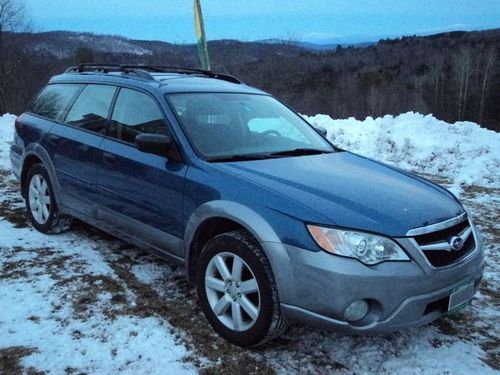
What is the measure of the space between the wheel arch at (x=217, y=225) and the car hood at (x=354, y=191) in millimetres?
157

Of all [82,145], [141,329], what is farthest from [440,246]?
[82,145]

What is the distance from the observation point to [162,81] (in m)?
4.11

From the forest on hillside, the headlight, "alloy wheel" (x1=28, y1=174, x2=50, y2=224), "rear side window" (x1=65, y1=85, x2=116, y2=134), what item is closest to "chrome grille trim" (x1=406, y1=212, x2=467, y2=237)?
the headlight

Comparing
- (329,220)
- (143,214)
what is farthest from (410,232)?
(143,214)

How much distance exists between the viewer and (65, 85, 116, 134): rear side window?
170 inches

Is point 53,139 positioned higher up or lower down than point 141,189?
higher up

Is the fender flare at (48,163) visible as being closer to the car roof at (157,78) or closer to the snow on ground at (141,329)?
the snow on ground at (141,329)

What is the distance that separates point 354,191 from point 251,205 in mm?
657

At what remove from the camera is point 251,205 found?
3.00 metres

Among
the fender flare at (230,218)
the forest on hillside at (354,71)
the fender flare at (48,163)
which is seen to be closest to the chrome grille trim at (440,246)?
the fender flare at (230,218)

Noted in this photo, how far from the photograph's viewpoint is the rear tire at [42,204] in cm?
495

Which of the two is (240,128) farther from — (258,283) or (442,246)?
(442,246)

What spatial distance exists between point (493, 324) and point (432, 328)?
0.48 meters

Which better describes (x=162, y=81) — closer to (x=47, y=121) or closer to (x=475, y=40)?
(x=47, y=121)
